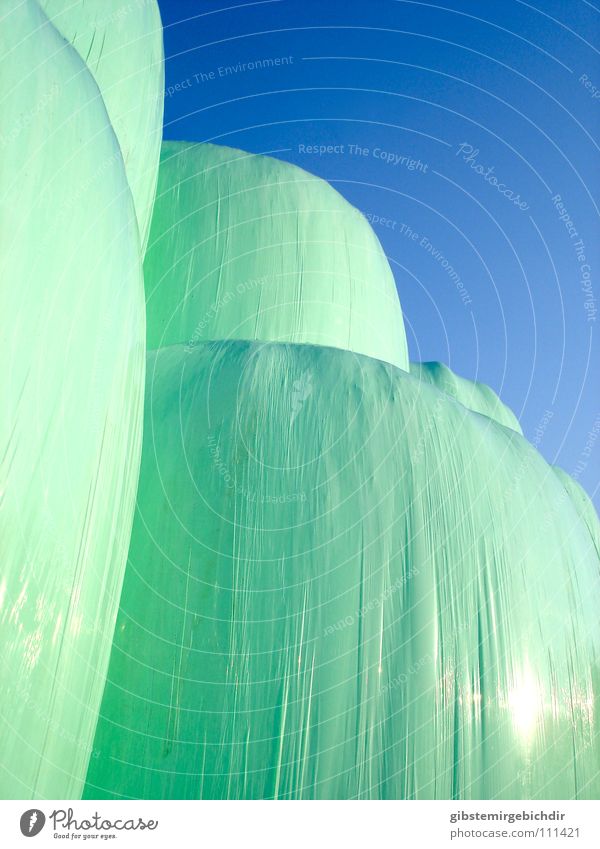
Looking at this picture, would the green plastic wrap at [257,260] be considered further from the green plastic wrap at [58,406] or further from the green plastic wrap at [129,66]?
the green plastic wrap at [58,406]

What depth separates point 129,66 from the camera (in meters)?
1.65

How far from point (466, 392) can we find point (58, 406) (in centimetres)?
170

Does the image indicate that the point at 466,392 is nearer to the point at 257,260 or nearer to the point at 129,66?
the point at 257,260

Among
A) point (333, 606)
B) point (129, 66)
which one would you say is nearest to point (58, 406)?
point (333, 606)

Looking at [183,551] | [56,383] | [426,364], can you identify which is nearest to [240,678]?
[183,551]

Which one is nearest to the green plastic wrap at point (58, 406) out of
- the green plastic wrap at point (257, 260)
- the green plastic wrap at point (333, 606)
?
the green plastic wrap at point (333, 606)

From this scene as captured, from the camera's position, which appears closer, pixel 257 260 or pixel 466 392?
pixel 257 260

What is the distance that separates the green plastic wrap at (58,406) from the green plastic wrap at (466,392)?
142 centimetres

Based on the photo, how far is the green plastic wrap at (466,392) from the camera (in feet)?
8.52

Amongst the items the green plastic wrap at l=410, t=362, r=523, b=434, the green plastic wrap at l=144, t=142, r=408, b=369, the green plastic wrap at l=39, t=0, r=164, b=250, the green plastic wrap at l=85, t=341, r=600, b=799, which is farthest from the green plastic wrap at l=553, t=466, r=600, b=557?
the green plastic wrap at l=39, t=0, r=164, b=250

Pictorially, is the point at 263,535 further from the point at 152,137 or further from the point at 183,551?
the point at 152,137

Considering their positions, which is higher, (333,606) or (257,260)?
(257,260)
